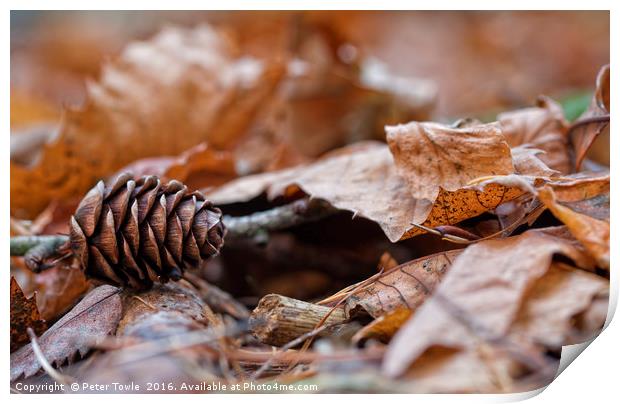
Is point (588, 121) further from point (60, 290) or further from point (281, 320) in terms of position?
point (60, 290)

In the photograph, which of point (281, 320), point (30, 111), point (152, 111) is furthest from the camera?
point (30, 111)

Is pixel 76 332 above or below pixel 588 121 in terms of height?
below

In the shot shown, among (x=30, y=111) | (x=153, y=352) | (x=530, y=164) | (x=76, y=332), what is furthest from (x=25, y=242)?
(x=30, y=111)

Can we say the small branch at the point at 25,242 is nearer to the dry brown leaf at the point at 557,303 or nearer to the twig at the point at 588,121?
the dry brown leaf at the point at 557,303

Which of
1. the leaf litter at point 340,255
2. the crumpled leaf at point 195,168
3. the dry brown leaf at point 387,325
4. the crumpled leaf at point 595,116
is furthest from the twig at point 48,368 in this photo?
the crumpled leaf at point 595,116

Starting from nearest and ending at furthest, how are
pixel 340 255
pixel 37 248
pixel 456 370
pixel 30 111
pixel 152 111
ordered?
pixel 456 370 → pixel 37 248 → pixel 340 255 → pixel 152 111 → pixel 30 111

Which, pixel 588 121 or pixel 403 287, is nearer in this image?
pixel 403 287

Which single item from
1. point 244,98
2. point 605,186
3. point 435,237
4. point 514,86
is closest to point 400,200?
point 435,237
